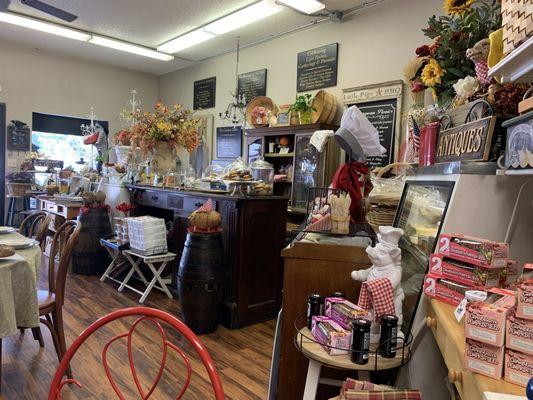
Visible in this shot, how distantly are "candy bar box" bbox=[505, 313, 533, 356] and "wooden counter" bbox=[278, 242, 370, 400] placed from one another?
34.4 inches

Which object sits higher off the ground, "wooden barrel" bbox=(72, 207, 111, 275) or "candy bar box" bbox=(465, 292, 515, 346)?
"candy bar box" bbox=(465, 292, 515, 346)

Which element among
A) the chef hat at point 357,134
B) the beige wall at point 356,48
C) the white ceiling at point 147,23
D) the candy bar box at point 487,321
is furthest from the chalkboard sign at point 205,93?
the candy bar box at point 487,321

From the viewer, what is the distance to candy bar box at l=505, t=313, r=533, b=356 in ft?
2.41

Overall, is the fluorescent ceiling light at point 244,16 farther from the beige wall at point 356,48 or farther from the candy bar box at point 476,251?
the candy bar box at point 476,251

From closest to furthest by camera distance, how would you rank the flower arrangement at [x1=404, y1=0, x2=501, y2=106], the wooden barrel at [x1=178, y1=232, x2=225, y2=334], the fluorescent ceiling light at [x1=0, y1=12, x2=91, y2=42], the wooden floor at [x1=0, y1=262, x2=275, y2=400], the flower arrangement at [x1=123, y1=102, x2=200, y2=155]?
the flower arrangement at [x1=404, y1=0, x2=501, y2=106]
the wooden floor at [x1=0, y1=262, x2=275, y2=400]
the wooden barrel at [x1=178, y1=232, x2=225, y2=334]
the flower arrangement at [x1=123, y1=102, x2=200, y2=155]
the fluorescent ceiling light at [x1=0, y1=12, x2=91, y2=42]

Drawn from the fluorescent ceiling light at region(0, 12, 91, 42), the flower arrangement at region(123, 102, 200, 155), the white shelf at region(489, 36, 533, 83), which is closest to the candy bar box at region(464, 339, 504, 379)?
the white shelf at region(489, 36, 533, 83)

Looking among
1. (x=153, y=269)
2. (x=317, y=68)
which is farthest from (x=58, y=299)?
(x=317, y=68)

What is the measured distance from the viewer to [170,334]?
298 cm

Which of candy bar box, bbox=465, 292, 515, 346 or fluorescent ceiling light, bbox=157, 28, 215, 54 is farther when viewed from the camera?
fluorescent ceiling light, bbox=157, 28, 215, 54

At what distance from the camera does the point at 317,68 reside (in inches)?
184

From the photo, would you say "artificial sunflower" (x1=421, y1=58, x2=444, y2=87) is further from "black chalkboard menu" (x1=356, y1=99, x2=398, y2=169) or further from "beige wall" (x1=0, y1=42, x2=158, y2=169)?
"beige wall" (x1=0, y1=42, x2=158, y2=169)

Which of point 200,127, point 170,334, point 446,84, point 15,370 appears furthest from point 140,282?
point 446,84

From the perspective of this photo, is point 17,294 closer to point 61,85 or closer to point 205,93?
point 205,93

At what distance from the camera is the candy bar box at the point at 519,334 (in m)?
0.73
